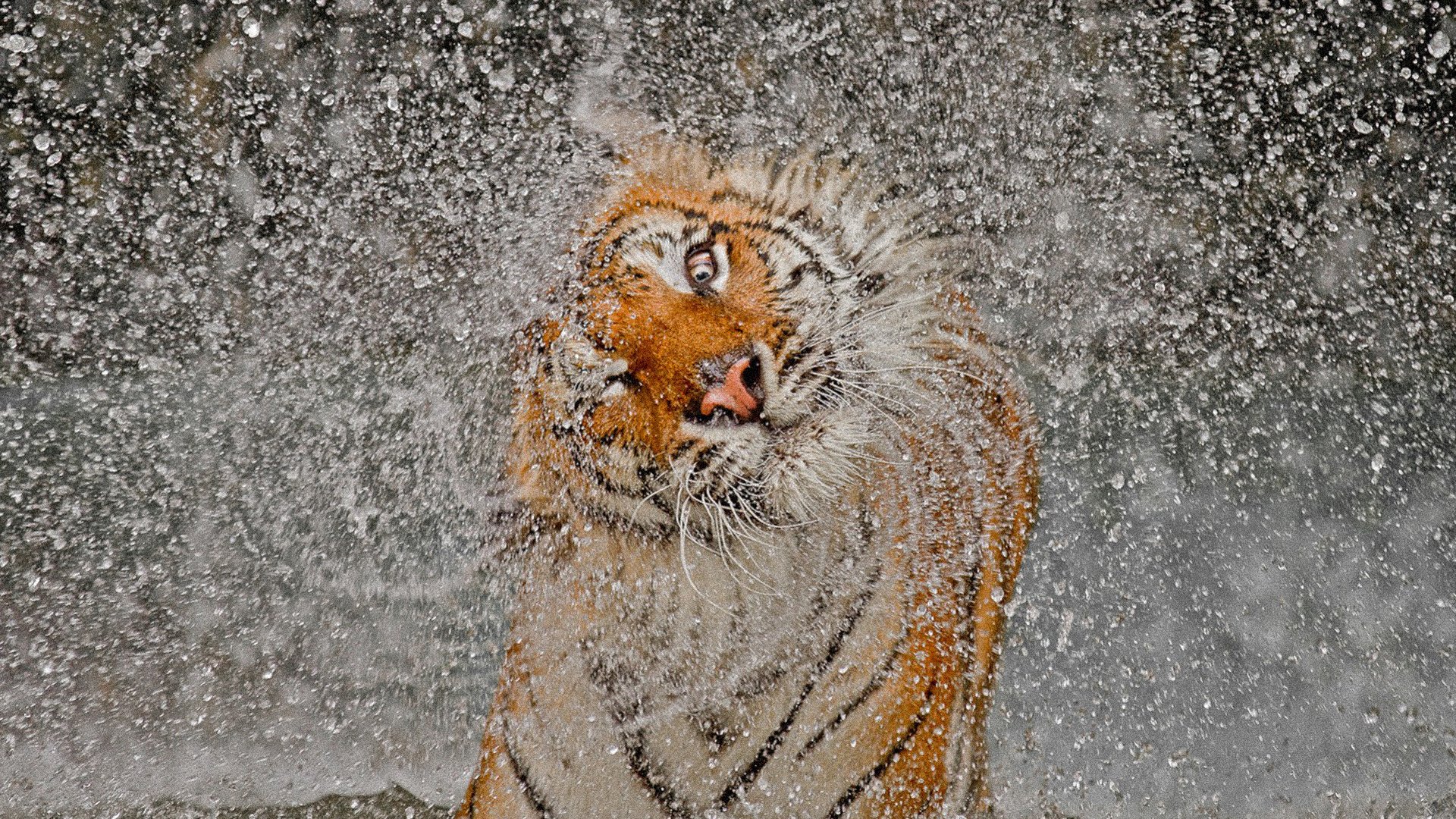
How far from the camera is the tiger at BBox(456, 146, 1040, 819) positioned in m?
1.77

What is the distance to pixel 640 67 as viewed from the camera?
186 cm

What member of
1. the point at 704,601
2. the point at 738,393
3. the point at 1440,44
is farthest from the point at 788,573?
the point at 1440,44

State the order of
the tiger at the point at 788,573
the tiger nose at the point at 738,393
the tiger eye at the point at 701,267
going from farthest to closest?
the tiger at the point at 788,573 → the tiger eye at the point at 701,267 → the tiger nose at the point at 738,393

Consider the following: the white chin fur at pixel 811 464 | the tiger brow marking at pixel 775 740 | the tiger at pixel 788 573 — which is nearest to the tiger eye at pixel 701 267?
the tiger at pixel 788 573

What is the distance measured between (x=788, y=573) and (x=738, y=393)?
54cm

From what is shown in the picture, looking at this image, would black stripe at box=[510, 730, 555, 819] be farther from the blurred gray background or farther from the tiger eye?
the tiger eye

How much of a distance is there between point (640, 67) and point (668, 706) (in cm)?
124

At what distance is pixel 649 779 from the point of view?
1796 millimetres

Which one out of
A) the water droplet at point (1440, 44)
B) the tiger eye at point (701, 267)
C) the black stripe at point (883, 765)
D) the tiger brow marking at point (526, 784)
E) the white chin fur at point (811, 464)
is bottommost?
the black stripe at point (883, 765)

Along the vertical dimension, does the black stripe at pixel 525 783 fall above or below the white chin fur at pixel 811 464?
below

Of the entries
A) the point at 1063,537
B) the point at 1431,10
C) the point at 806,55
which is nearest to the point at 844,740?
the point at 1063,537

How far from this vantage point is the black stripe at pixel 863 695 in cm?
179

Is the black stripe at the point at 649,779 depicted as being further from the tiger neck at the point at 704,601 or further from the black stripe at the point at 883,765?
the black stripe at the point at 883,765

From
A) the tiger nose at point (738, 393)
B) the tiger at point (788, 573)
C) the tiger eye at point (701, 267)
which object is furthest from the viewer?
the tiger at point (788, 573)
